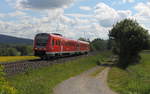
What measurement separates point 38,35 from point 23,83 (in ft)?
65.2

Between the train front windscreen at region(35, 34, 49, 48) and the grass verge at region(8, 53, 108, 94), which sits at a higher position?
the train front windscreen at region(35, 34, 49, 48)

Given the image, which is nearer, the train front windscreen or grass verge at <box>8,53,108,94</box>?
grass verge at <box>8,53,108,94</box>

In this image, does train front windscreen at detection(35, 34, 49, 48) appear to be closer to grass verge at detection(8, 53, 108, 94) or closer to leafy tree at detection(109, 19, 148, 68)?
grass verge at detection(8, 53, 108, 94)

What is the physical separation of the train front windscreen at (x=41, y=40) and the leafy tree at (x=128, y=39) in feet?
95.3

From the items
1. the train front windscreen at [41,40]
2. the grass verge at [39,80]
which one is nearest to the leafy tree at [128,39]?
the train front windscreen at [41,40]

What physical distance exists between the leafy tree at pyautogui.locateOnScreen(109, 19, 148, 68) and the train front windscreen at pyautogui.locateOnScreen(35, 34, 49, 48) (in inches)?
1144

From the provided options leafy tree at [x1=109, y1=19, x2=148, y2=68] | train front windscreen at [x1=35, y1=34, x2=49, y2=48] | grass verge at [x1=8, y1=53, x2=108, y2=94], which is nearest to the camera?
grass verge at [x1=8, y1=53, x2=108, y2=94]


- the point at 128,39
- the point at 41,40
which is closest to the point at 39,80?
the point at 41,40

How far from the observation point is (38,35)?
1553 inches

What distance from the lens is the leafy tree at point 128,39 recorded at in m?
65.2

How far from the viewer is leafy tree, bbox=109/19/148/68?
214 feet

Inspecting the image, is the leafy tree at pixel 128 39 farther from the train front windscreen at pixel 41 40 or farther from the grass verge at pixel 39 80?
the grass verge at pixel 39 80

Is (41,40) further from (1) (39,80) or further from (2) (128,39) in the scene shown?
(2) (128,39)

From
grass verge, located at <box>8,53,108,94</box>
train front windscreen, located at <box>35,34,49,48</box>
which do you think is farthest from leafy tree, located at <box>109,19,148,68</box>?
grass verge, located at <box>8,53,108,94</box>
